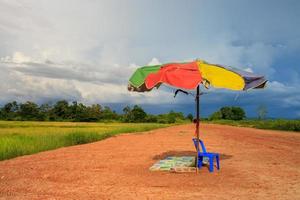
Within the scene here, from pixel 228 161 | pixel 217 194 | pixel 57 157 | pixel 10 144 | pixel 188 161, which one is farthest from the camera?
pixel 10 144

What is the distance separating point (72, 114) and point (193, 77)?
67.8 meters

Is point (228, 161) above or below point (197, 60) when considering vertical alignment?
below

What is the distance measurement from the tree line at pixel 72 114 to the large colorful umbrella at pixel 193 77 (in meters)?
63.1

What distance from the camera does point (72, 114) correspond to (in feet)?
245

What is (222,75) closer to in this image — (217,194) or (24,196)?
(217,194)

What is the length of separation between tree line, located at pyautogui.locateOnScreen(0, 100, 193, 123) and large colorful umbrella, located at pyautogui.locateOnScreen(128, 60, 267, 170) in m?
63.1

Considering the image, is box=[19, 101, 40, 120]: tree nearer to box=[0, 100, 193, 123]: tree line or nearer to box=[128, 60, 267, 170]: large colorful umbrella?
box=[0, 100, 193, 123]: tree line

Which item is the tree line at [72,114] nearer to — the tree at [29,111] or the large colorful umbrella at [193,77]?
the tree at [29,111]

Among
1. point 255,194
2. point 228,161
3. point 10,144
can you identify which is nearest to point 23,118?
point 10,144

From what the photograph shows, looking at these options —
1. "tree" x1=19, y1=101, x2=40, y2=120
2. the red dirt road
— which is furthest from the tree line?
the red dirt road

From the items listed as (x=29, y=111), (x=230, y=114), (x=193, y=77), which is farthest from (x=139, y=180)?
(x=230, y=114)

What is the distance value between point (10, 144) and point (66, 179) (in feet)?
24.9

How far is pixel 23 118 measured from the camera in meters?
69.6

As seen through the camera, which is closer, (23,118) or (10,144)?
(10,144)
